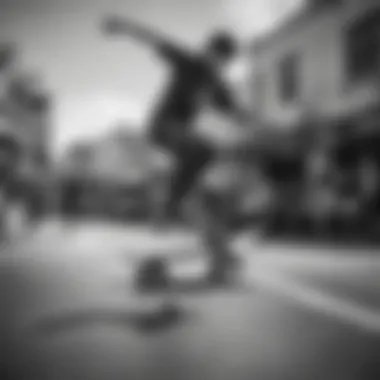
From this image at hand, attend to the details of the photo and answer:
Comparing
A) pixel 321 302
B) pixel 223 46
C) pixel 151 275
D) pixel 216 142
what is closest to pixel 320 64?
pixel 223 46

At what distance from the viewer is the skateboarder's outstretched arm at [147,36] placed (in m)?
1.68

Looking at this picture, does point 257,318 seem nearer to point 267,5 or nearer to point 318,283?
point 318,283

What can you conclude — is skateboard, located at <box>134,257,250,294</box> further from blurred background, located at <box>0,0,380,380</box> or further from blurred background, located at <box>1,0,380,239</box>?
blurred background, located at <box>1,0,380,239</box>

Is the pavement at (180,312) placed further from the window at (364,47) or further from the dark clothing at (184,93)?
the window at (364,47)

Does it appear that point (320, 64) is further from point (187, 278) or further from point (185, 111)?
point (187, 278)

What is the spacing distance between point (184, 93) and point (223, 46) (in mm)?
216

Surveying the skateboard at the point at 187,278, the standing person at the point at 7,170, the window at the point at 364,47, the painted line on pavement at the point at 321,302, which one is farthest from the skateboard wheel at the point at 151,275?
the window at the point at 364,47

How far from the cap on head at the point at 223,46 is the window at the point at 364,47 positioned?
0.50 metres

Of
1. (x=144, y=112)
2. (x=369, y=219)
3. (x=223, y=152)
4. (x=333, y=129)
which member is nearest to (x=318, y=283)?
(x=369, y=219)

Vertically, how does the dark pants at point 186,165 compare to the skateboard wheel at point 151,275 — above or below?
above

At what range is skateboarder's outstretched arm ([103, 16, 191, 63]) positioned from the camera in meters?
1.68

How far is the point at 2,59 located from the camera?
5.92 feet

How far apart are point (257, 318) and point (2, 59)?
51.9 inches

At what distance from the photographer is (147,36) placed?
1693mm
